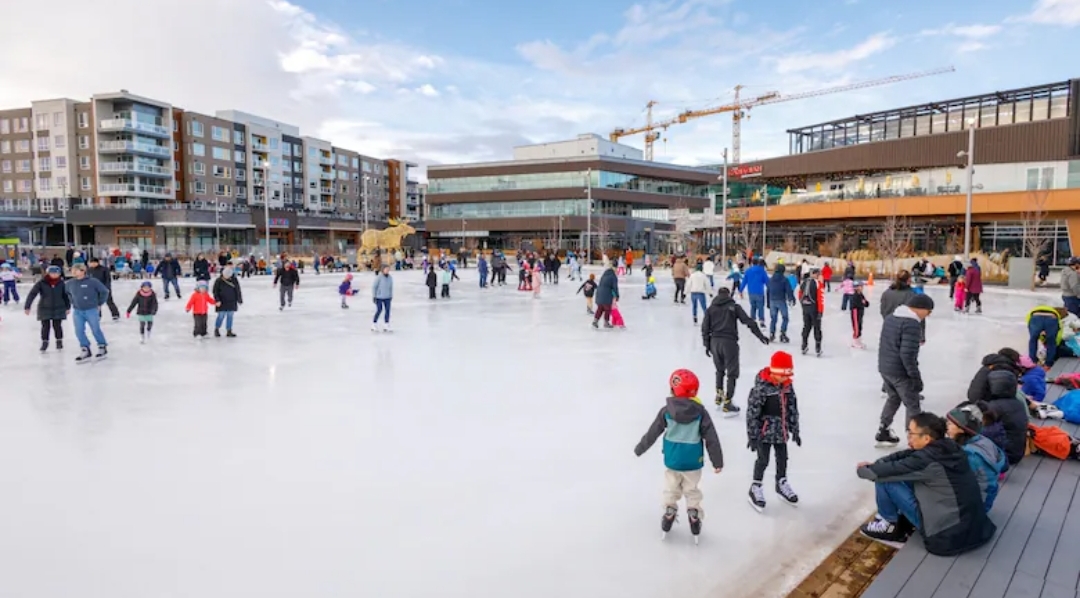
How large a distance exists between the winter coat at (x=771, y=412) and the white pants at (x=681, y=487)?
78 centimetres

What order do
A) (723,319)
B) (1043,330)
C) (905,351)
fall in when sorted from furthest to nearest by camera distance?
(1043,330)
(723,319)
(905,351)

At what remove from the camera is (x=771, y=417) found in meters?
4.69

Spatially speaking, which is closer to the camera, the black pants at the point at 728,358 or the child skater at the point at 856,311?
the black pants at the point at 728,358

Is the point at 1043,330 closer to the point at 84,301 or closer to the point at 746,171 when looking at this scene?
the point at 84,301

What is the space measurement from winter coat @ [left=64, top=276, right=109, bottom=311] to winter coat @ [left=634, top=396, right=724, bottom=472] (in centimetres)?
1013

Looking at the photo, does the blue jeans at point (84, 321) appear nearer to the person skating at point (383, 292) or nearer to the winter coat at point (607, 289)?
the person skating at point (383, 292)

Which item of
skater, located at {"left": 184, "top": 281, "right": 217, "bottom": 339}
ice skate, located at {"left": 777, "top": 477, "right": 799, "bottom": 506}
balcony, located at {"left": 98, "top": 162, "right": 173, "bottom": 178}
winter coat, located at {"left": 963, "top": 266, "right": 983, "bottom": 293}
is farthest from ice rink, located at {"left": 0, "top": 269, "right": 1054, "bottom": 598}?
balcony, located at {"left": 98, "top": 162, "right": 173, "bottom": 178}

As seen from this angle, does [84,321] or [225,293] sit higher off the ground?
[225,293]

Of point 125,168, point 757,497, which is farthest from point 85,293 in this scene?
point 125,168

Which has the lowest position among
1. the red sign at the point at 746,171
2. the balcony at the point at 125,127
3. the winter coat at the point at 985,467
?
the winter coat at the point at 985,467

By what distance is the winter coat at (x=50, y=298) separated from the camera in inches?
424

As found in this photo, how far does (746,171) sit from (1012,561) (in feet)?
195

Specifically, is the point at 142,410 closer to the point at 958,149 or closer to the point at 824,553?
the point at 824,553

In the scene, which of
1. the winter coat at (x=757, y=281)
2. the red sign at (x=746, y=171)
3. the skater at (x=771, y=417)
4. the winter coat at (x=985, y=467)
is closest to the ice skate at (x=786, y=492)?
the skater at (x=771, y=417)
